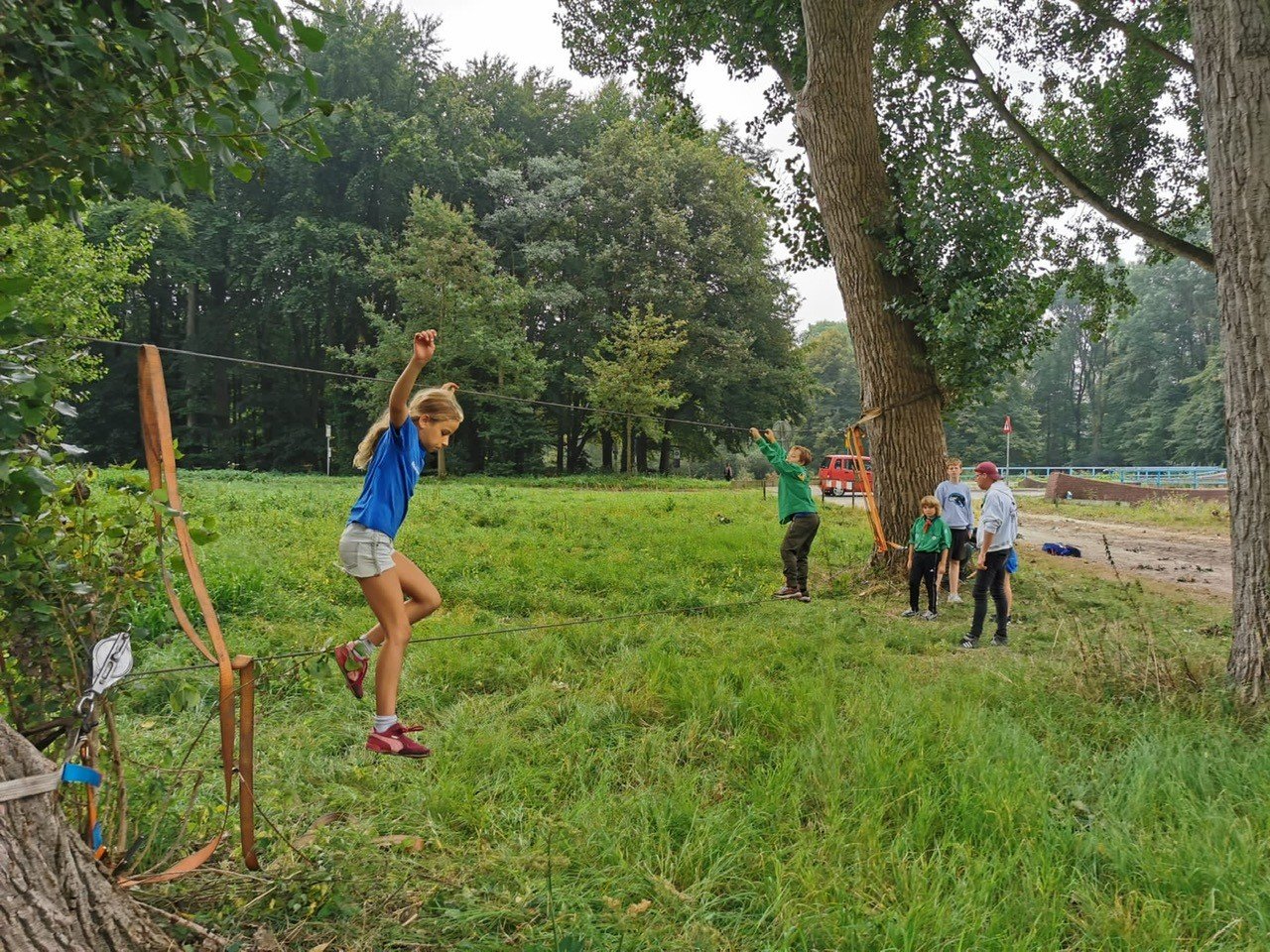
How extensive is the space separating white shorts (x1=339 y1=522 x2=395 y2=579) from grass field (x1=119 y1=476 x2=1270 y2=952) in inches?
18.0

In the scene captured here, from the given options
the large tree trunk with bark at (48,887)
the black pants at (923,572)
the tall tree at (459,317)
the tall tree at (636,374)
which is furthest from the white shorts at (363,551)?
the tall tree at (636,374)

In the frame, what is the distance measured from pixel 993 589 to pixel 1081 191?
5.08 meters

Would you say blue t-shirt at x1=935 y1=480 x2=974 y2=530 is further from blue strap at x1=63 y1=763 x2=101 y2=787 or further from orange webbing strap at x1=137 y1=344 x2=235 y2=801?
blue strap at x1=63 y1=763 x2=101 y2=787

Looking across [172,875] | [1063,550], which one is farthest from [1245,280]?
[1063,550]

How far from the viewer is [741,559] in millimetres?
9680

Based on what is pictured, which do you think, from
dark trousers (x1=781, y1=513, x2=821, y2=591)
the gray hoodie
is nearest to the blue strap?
dark trousers (x1=781, y1=513, x2=821, y2=591)

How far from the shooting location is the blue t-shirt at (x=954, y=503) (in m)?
7.53

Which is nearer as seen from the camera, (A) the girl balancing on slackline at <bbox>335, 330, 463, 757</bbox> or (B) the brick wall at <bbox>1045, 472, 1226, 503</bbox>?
(A) the girl balancing on slackline at <bbox>335, 330, 463, 757</bbox>

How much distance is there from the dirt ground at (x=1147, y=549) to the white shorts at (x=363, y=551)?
7769mm

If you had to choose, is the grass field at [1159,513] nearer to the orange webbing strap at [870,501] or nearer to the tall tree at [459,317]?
the orange webbing strap at [870,501]

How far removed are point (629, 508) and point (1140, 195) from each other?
31.4 feet

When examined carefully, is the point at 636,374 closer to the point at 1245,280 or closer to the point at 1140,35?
the point at 1140,35

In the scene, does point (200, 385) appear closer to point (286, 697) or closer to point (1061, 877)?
point (286, 697)

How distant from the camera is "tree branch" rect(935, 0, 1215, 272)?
735 centimetres
